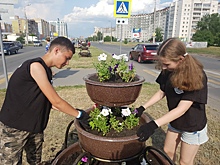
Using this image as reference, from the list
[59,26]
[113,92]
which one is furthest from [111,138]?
[59,26]

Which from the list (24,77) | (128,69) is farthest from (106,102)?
(24,77)

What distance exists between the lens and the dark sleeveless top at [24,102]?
61.5 inches

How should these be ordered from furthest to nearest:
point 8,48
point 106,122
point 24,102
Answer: point 8,48 < point 106,122 < point 24,102

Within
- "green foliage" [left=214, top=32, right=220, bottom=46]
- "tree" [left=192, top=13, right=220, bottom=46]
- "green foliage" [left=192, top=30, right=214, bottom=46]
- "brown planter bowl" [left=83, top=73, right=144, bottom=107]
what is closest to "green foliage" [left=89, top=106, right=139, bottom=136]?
"brown planter bowl" [left=83, top=73, right=144, bottom=107]

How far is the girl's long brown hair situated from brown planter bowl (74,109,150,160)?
61 cm

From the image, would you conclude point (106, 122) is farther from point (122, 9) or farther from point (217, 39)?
point (217, 39)

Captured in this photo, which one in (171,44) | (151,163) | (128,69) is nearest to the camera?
(171,44)

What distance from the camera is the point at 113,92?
5.49ft

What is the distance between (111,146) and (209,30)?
198 ft

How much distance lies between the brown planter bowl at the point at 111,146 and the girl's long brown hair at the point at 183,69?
1.99ft

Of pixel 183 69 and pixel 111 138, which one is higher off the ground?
pixel 183 69

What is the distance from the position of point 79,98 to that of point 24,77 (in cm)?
363

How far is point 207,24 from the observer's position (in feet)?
176

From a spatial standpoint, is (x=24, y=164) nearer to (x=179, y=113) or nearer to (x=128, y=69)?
(x=128, y=69)
